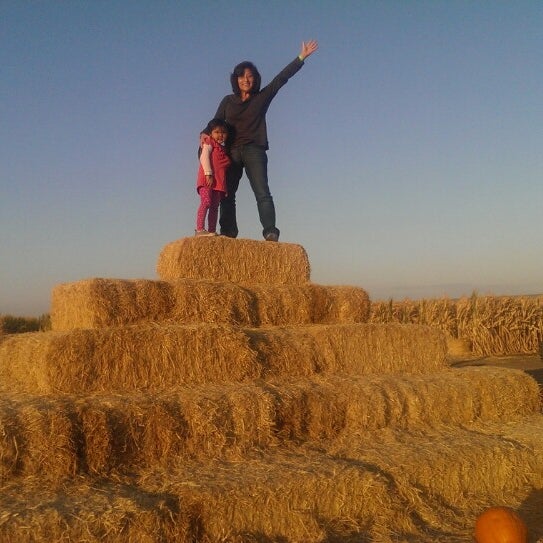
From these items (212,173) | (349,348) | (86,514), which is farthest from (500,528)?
(212,173)

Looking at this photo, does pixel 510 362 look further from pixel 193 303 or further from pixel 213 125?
pixel 193 303

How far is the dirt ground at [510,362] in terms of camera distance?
43.6 feet

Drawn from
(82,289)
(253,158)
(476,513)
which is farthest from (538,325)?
(82,289)

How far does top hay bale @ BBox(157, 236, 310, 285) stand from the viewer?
6078 mm

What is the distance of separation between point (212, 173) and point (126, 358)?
3099 millimetres

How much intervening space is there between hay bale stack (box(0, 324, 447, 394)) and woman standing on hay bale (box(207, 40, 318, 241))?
1923 millimetres

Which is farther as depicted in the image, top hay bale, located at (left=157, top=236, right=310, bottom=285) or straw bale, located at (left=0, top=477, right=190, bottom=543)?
top hay bale, located at (left=157, top=236, right=310, bottom=285)

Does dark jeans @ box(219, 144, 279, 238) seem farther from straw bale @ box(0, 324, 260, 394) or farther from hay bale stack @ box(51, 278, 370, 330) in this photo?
straw bale @ box(0, 324, 260, 394)

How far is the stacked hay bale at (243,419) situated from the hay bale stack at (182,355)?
0.01 metres

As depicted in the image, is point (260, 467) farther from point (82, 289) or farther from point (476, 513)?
point (82, 289)

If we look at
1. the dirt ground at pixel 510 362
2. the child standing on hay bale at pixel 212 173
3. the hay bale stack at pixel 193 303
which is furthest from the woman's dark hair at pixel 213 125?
the dirt ground at pixel 510 362

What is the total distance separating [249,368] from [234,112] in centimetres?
372

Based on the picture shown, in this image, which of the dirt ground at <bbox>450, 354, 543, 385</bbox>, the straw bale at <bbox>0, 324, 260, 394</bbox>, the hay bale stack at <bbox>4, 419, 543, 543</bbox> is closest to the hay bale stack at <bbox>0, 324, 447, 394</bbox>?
the straw bale at <bbox>0, 324, 260, 394</bbox>

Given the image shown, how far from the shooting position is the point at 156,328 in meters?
4.73
